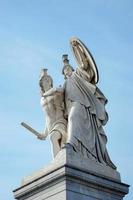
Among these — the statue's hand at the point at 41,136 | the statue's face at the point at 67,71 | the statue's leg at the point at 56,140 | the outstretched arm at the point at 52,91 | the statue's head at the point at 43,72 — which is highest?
the statue's face at the point at 67,71

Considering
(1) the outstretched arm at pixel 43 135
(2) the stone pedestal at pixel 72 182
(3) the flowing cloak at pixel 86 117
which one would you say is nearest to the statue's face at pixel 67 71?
(3) the flowing cloak at pixel 86 117

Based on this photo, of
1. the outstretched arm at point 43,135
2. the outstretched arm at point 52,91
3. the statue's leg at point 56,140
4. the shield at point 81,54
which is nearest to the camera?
the statue's leg at point 56,140

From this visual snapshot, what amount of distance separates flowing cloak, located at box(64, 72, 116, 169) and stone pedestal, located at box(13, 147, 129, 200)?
0.41 m

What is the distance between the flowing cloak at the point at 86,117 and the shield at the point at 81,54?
0.40 metres

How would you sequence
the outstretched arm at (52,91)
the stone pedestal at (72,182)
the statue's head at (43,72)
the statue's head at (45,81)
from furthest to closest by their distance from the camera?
the statue's head at (43,72) → the statue's head at (45,81) → the outstretched arm at (52,91) → the stone pedestal at (72,182)

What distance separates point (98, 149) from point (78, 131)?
710 mm

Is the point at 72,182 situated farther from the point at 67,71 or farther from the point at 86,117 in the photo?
the point at 67,71

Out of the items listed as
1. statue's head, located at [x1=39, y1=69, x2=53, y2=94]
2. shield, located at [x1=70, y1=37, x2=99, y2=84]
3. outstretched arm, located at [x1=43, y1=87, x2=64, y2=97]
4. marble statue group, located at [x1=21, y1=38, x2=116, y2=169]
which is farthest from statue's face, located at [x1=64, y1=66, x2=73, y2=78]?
outstretched arm, located at [x1=43, y1=87, x2=64, y2=97]

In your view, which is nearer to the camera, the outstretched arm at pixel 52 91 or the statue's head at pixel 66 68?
the outstretched arm at pixel 52 91

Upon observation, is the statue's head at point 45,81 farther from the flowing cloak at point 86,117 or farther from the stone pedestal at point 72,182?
the stone pedestal at point 72,182

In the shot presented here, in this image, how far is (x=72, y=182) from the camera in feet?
47.2

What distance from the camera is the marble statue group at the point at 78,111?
50.6ft

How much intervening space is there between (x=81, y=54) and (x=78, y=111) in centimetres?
192

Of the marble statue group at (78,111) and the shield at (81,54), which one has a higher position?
the shield at (81,54)
